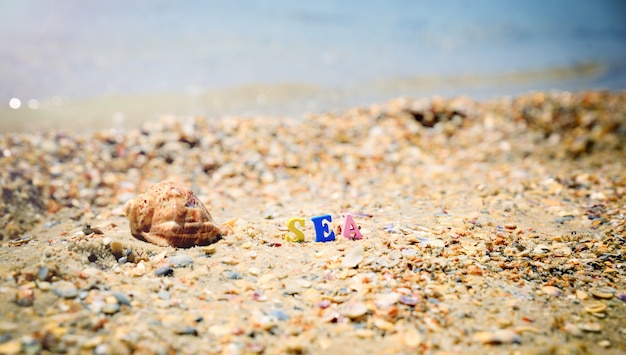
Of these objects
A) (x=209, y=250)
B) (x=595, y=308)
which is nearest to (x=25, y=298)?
(x=209, y=250)

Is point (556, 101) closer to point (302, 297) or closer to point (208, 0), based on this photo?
point (302, 297)

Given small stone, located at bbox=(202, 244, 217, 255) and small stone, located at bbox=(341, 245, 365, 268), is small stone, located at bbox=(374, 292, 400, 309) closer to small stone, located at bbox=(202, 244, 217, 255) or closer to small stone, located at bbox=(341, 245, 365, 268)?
small stone, located at bbox=(341, 245, 365, 268)

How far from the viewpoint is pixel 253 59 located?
487 inches

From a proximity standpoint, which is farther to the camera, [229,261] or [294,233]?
[294,233]

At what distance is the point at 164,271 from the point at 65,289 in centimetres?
54

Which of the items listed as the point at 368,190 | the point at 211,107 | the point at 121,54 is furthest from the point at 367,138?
the point at 121,54

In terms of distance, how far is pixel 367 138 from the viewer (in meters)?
6.49

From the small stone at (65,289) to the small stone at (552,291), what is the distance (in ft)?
8.36

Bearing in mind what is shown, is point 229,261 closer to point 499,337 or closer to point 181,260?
point 181,260

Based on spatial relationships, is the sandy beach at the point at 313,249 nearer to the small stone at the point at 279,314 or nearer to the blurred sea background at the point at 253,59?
the small stone at the point at 279,314

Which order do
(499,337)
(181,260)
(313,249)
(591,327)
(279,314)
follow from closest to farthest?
(499,337) < (591,327) < (279,314) < (181,260) < (313,249)

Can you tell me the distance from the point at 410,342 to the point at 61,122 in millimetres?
6580

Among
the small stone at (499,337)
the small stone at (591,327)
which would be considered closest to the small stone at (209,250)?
the small stone at (499,337)

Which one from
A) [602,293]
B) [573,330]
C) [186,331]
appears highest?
[602,293]
